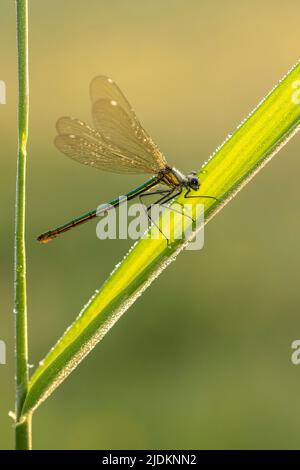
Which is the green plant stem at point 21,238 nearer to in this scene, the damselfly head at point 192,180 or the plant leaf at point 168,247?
the plant leaf at point 168,247

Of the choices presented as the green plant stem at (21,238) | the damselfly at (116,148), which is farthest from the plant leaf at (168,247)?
the damselfly at (116,148)

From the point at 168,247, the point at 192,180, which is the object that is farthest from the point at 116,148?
the point at 168,247

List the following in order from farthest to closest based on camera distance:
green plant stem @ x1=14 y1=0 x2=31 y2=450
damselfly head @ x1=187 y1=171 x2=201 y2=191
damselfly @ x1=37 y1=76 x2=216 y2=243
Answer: damselfly @ x1=37 y1=76 x2=216 y2=243
damselfly head @ x1=187 y1=171 x2=201 y2=191
green plant stem @ x1=14 y1=0 x2=31 y2=450

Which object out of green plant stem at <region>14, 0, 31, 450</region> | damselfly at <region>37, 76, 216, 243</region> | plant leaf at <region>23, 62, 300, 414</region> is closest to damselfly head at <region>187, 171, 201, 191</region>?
damselfly at <region>37, 76, 216, 243</region>

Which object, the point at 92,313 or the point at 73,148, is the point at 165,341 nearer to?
the point at 73,148

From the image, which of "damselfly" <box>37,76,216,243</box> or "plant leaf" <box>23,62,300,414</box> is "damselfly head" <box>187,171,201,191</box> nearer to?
"damselfly" <box>37,76,216,243</box>

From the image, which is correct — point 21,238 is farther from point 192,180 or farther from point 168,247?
point 192,180
